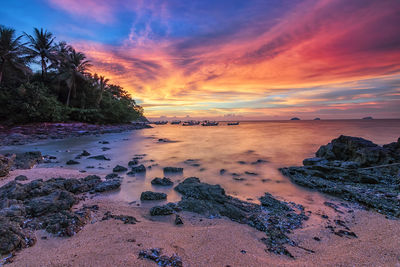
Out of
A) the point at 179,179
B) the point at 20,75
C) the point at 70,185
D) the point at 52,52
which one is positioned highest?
the point at 52,52

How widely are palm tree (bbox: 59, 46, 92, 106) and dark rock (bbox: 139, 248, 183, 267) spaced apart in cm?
4243

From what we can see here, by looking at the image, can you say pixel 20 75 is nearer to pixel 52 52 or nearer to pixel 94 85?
pixel 52 52

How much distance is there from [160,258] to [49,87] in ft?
155

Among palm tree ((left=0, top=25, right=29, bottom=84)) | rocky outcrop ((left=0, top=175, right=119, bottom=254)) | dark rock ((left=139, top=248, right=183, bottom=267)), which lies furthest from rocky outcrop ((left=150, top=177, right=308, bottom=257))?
palm tree ((left=0, top=25, right=29, bottom=84))

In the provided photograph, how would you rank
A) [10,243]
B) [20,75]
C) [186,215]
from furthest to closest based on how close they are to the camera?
[20,75]
[186,215]
[10,243]

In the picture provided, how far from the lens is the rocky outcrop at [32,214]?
8.54 ft

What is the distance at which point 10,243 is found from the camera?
249cm

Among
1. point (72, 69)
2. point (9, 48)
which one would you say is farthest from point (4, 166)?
point (72, 69)

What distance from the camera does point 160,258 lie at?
2547mm

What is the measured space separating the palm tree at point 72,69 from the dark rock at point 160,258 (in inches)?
1671

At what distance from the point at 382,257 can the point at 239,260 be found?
2618 millimetres

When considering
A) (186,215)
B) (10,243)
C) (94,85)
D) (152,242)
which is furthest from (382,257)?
(94,85)

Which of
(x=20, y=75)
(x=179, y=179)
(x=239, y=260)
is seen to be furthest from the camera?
(x=20, y=75)

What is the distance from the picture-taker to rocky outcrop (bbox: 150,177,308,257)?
11.3 ft
